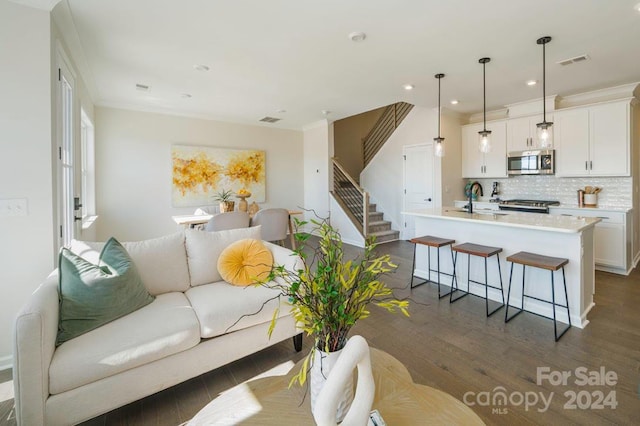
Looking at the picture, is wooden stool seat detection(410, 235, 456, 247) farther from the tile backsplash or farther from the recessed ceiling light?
the tile backsplash

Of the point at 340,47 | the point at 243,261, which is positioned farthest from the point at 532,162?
the point at 243,261

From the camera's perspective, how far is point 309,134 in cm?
764

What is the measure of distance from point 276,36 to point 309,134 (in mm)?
4579

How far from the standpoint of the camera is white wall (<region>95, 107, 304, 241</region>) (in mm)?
5340

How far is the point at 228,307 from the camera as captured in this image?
211cm

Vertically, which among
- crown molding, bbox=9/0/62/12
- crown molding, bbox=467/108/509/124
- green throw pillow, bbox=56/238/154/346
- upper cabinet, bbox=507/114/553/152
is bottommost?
green throw pillow, bbox=56/238/154/346

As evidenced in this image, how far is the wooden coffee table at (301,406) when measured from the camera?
116 cm

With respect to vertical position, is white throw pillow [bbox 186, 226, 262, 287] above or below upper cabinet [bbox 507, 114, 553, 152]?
below

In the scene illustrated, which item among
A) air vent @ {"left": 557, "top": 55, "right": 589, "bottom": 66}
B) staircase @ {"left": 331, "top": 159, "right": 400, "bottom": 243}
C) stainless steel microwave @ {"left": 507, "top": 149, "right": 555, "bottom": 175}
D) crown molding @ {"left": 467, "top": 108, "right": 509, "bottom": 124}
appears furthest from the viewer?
staircase @ {"left": 331, "top": 159, "right": 400, "bottom": 243}

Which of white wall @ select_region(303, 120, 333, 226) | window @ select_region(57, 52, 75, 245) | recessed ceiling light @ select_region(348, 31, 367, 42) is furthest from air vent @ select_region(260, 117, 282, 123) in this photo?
recessed ceiling light @ select_region(348, 31, 367, 42)

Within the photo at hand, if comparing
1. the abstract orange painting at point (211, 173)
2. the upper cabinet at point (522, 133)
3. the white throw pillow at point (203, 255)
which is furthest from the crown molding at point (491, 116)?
the white throw pillow at point (203, 255)

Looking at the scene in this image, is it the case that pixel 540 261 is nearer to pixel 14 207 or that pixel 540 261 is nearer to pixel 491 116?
pixel 14 207

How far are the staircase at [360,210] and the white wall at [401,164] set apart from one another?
0.24 metres

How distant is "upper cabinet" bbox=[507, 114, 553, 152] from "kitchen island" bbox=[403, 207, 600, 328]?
2.53 metres
